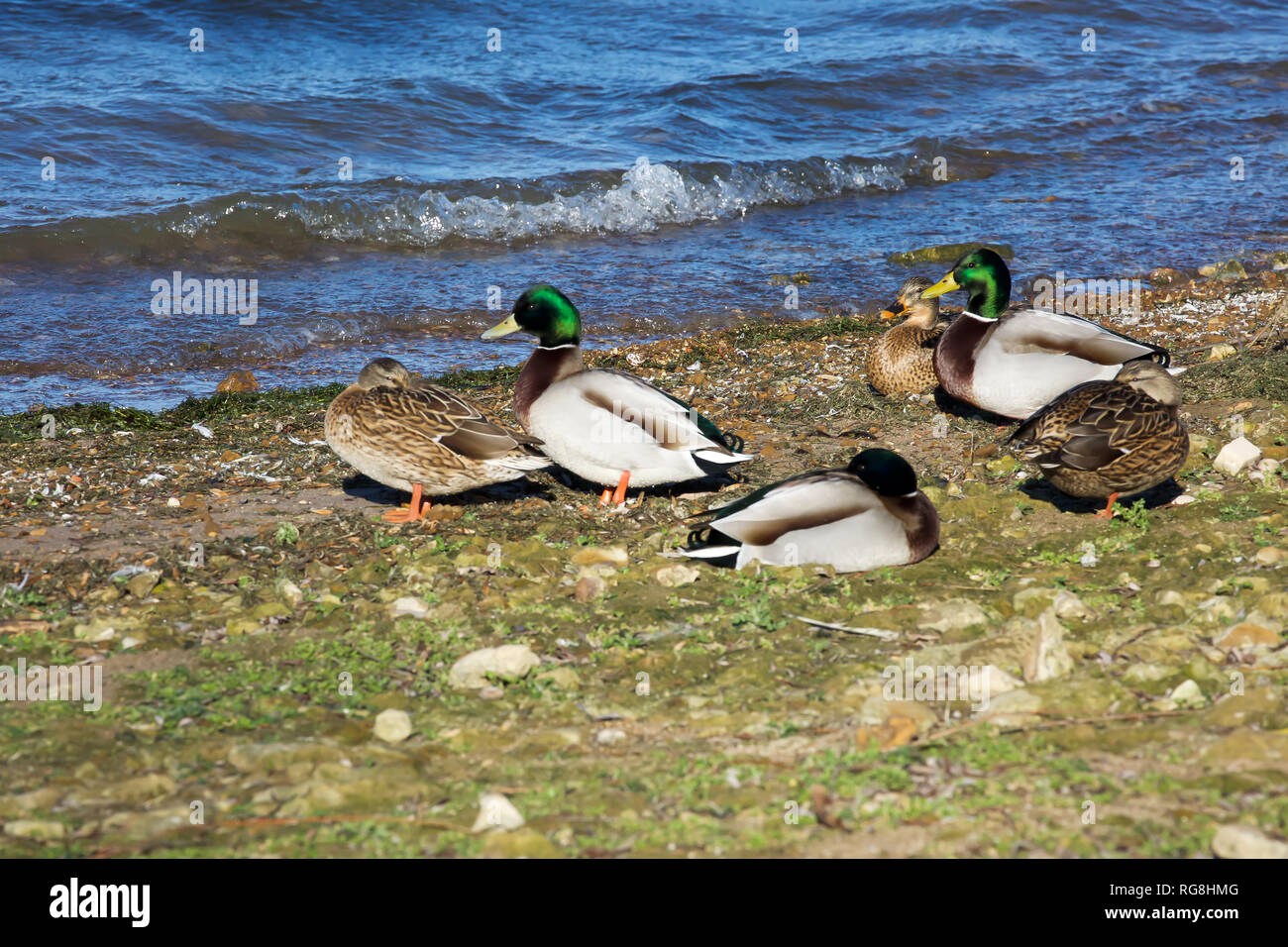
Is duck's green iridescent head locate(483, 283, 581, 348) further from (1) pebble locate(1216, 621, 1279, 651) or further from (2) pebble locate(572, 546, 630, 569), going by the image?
(1) pebble locate(1216, 621, 1279, 651)

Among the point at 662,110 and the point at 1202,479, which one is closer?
the point at 1202,479

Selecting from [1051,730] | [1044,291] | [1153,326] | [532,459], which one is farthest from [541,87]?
[1051,730]

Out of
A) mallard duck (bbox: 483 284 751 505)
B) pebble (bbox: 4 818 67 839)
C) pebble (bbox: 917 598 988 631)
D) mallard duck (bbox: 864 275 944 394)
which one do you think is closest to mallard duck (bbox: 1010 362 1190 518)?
pebble (bbox: 917 598 988 631)

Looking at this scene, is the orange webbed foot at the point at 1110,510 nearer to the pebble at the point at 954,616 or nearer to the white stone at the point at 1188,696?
the pebble at the point at 954,616

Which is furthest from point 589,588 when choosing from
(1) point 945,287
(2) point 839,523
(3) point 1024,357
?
(1) point 945,287

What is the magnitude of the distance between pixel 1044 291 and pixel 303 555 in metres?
7.44

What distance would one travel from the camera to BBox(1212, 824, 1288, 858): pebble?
112 inches

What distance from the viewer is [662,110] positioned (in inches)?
610

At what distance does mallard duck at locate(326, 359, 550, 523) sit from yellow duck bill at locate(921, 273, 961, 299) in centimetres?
317

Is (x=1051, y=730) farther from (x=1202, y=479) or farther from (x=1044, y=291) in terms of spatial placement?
(x=1044, y=291)

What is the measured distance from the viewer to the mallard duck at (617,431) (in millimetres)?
5789

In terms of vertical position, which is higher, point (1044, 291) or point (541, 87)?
point (541, 87)
